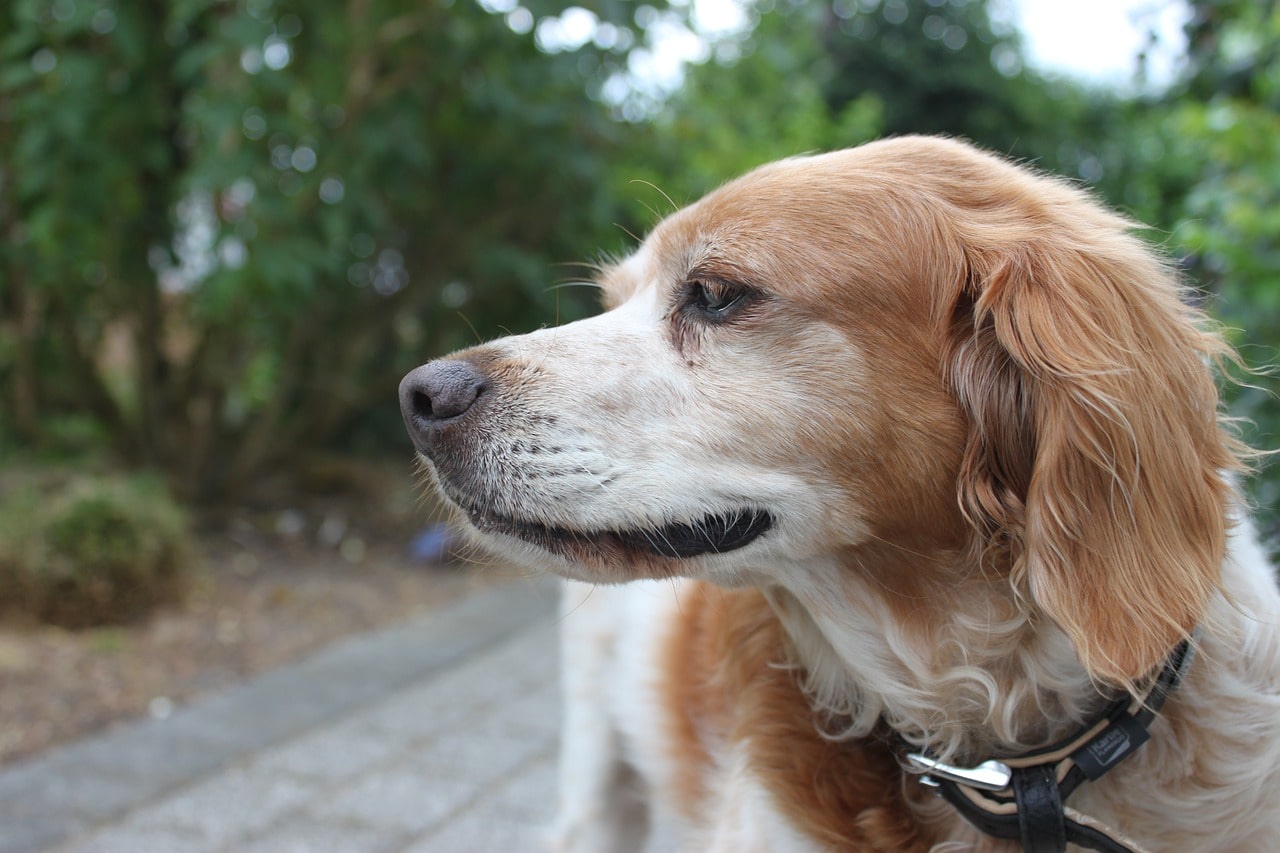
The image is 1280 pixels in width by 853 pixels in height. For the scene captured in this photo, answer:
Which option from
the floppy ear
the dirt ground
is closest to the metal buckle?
the floppy ear

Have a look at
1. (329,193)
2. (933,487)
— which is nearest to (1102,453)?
(933,487)

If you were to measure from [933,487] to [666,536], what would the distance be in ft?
1.34

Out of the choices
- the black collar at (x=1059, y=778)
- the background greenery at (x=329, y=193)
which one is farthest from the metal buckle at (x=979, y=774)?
the background greenery at (x=329, y=193)

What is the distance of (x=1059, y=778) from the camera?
61.3 inches

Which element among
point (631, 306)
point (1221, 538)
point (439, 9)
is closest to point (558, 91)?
point (439, 9)

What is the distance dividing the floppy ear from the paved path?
6.43ft

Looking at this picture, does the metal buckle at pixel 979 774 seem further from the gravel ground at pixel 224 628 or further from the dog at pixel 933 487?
the gravel ground at pixel 224 628

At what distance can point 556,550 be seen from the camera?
167cm

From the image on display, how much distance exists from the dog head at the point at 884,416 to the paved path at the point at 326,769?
1729 millimetres

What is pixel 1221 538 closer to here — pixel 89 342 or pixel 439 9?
pixel 439 9

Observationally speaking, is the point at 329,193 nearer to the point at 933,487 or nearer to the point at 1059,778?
the point at 933,487

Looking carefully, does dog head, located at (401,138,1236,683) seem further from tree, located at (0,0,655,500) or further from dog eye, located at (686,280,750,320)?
tree, located at (0,0,655,500)

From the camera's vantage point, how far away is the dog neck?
5.31 ft

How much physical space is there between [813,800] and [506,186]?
4595 mm
